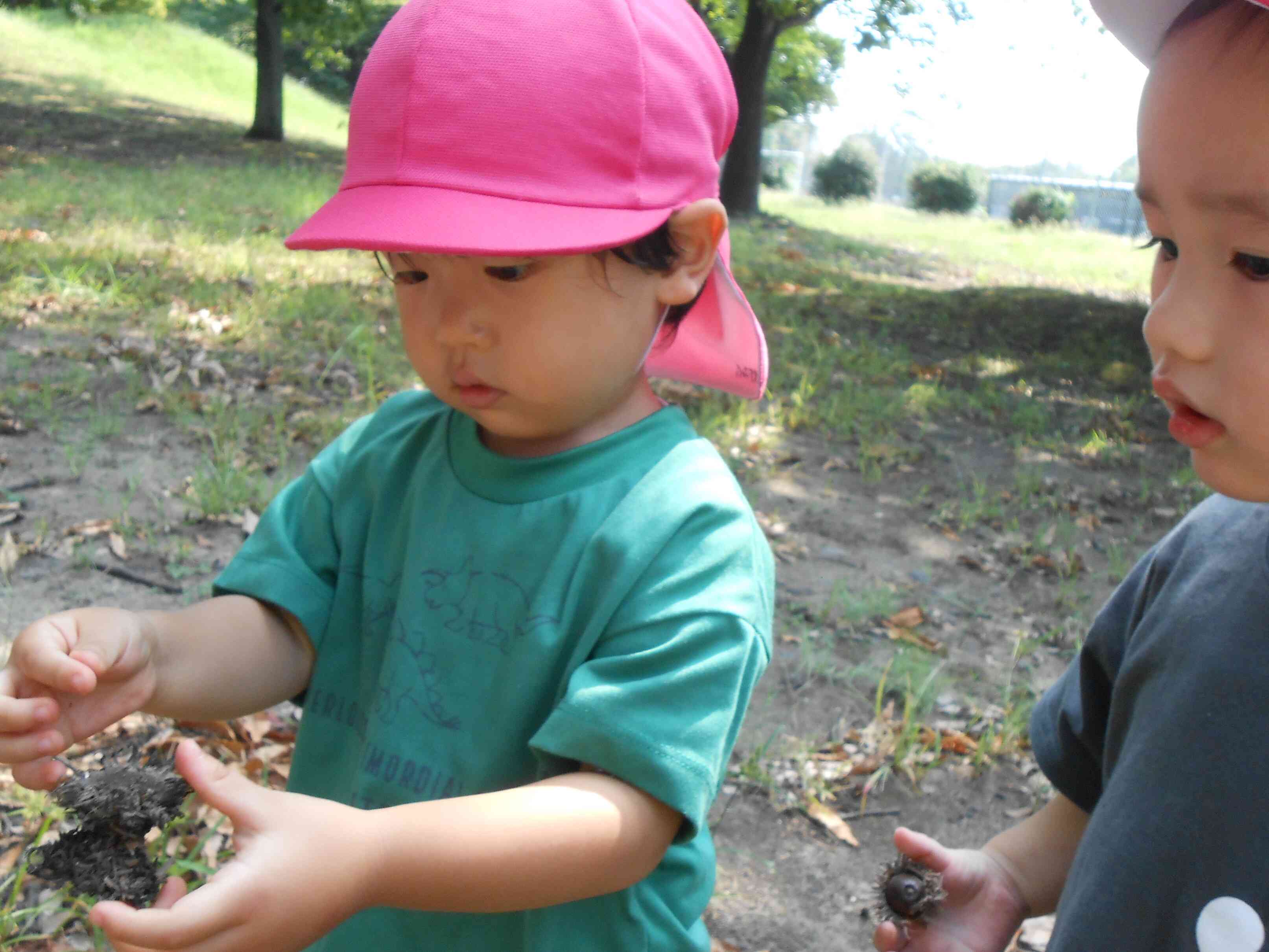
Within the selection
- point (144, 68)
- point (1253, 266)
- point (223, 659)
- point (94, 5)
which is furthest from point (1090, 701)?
point (144, 68)

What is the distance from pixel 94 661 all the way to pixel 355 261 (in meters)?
6.21

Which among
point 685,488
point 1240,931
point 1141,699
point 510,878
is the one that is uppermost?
point 685,488

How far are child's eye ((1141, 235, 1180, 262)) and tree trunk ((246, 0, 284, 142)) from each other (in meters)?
17.7

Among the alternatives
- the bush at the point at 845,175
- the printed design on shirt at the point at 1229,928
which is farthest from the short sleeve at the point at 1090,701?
the bush at the point at 845,175

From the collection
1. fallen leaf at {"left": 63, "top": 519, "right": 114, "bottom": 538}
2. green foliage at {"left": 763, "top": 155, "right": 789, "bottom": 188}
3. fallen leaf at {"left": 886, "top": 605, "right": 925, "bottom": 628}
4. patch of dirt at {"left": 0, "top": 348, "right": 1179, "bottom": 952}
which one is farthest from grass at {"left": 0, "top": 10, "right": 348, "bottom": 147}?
fallen leaf at {"left": 886, "top": 605, "right": 925, "bottom": 628}

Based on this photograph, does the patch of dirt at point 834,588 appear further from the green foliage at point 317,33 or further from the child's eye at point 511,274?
the green foliage at point 317,33

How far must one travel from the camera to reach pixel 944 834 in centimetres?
267

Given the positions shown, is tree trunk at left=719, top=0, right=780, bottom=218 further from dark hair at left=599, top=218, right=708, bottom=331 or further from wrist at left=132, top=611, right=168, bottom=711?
wrist at left=132, top=611, right=168, bottom=711

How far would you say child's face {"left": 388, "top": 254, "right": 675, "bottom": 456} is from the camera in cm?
135

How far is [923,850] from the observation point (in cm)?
139

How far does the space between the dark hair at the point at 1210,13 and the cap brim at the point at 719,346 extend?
67 centimetres

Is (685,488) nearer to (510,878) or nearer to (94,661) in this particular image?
(510,878)

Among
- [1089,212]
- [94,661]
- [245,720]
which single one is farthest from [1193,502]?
[1089,212]

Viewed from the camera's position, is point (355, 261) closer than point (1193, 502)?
No
